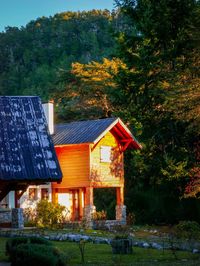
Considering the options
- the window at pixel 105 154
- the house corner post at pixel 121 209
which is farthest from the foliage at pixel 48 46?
the house corner post at pixel 121 209

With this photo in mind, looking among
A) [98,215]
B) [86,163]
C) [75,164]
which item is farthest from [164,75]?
[75,164]

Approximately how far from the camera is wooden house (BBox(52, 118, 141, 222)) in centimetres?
3734

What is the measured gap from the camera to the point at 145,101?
23.9 m

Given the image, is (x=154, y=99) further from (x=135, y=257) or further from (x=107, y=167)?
(x=107, y=167)

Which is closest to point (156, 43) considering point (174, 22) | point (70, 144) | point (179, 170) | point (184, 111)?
point (174, 22)

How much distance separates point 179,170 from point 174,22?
8372 mm

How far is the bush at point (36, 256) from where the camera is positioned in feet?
50.2

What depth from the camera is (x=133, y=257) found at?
18953 mm

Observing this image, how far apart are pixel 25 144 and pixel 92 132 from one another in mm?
8423

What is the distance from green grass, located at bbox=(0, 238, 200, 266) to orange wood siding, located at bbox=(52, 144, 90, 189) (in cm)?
1557

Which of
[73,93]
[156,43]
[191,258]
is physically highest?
[73,93]

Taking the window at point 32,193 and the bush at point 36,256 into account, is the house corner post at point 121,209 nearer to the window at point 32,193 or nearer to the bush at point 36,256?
the window at point 32,193

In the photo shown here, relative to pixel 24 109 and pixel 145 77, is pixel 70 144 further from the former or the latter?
pixel 145 77

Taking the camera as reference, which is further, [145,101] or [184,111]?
[145,101]
